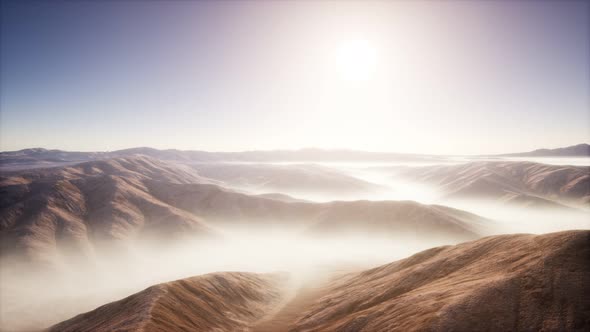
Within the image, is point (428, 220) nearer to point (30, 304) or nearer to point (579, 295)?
point (579, 295)

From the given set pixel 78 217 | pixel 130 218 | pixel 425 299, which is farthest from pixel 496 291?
pixel 78 217

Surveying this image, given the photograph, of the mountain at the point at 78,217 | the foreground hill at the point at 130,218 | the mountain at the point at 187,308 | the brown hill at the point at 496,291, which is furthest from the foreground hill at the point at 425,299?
the mountain at the point at 78,217

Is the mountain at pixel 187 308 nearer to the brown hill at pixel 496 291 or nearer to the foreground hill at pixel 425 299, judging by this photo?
the foreground hill at pixel 425 299

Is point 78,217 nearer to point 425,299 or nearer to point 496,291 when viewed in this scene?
point 425,299

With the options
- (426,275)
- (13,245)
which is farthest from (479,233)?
(13,245)

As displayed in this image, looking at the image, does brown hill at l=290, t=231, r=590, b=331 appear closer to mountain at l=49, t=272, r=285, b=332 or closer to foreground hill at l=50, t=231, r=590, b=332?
foreground hill at l=50, t=231, r=590, b=332

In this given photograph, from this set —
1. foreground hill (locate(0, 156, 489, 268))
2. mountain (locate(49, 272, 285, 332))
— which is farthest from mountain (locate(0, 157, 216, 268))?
mountain (locate(49, 272, 285, 332))
